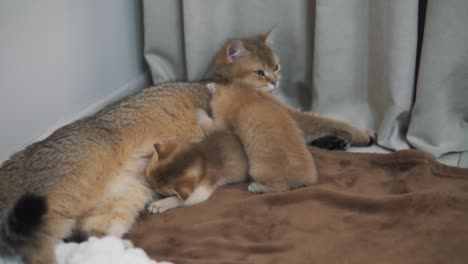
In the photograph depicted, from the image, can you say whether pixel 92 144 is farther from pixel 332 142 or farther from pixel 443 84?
pixel 443 84

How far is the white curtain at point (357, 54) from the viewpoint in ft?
7.94

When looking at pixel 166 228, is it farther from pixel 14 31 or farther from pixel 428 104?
pixel 428 104

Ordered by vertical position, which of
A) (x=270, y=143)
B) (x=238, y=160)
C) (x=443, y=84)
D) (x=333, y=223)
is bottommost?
(x=333, y=223)

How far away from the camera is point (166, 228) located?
203 cm

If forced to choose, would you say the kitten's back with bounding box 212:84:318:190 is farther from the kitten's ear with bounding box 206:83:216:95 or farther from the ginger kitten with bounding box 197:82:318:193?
the kitten's ear with bounding box 206:83:216:95

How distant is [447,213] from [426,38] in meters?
0.87

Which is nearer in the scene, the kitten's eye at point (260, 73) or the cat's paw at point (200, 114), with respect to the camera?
the cat's paw at point (200, 114)

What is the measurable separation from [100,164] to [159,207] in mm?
331

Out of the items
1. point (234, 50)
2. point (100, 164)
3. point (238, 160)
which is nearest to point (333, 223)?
point (238, 160)

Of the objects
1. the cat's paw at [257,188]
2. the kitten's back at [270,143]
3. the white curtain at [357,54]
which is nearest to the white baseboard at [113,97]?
the white curtain at [357,54]

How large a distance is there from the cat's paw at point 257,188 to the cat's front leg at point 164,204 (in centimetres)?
30

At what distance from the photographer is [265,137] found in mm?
2145

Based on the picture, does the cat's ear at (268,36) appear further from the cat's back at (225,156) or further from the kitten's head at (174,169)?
the kitten's head at (174,169)

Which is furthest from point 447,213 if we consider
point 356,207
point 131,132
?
point 131,132
